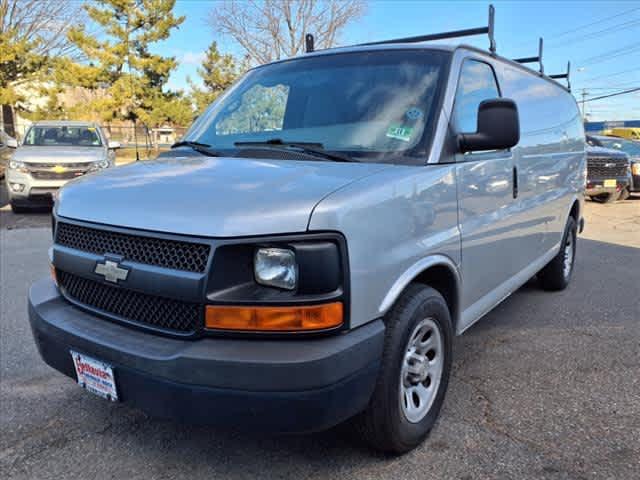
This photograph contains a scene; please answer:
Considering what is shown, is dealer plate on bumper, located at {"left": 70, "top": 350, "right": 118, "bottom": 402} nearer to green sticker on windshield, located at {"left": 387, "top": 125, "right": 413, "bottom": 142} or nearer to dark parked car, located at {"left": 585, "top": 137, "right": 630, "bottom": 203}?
green sticker on windshield, located at {"left": 387, "top": 125, "right": 413, "bottom": 142}

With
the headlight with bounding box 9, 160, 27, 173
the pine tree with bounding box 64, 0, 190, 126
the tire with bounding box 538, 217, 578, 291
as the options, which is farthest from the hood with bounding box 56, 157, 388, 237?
the pine tree with bounding box 64, 0, 190, 126

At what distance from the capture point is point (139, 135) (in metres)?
30.3

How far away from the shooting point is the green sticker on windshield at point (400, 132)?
2775 millimetres

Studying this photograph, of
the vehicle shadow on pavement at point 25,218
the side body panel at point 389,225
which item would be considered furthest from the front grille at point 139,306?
the vehicle shadow on pavement at point 25,218

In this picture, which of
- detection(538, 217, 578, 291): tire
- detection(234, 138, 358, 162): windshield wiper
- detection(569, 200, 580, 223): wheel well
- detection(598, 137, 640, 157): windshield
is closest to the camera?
detection(234, 138, 358, 162): windshield wiper

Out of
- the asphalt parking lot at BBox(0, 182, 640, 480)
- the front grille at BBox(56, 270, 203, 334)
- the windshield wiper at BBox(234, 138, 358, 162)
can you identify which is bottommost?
the asphalt parking lot at BBox(0, 182, 640, 480)

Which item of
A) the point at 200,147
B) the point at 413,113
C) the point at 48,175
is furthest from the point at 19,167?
the point at 413,113

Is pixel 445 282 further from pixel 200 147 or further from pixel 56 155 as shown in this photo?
pixel 56 155

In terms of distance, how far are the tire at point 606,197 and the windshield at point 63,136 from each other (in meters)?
12.2

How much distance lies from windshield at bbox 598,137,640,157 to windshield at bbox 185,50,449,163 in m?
14.3

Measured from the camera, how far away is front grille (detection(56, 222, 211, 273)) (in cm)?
207

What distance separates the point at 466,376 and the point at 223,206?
2215 millimetres

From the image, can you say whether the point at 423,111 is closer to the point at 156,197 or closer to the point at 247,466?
the point at 156,197

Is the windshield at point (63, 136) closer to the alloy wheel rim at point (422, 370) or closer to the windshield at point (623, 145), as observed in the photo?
the alloy wheel rim at point (422, 370)
